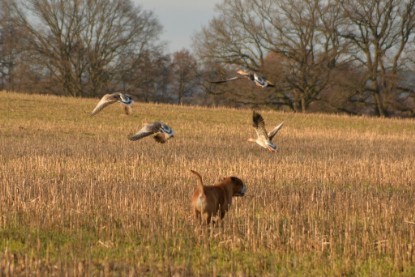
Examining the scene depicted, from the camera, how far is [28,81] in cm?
5450

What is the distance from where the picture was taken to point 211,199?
767 cm

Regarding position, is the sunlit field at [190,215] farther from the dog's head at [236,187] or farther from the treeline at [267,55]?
the treeline at [267,55]

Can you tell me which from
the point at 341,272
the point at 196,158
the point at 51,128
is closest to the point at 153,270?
the point at 341,272

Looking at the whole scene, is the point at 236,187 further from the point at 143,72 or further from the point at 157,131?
the point at 143,72

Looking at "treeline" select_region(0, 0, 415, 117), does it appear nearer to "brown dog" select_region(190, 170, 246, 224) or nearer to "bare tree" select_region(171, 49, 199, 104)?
"bare tree" select_region(171, 49, 199, 104)

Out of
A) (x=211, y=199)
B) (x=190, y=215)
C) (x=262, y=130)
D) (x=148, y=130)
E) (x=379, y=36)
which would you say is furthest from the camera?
(x=379, y=36)

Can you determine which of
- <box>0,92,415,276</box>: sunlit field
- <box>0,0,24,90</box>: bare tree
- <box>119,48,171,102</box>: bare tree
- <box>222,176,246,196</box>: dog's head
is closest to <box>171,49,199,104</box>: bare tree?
<box>119,48,171,102</box>: bare tree

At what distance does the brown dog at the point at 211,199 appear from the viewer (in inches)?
299

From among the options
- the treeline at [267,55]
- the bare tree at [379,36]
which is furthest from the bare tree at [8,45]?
the bare tree at [379,36]

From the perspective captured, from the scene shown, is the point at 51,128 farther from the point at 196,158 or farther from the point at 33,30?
the point at 33,30

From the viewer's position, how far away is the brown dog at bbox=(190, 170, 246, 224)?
24.9ft

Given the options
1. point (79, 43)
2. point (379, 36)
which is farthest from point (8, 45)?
point (379, 36)

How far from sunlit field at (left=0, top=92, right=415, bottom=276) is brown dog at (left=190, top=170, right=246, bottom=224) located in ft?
0.59

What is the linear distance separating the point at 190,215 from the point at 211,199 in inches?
34.9
